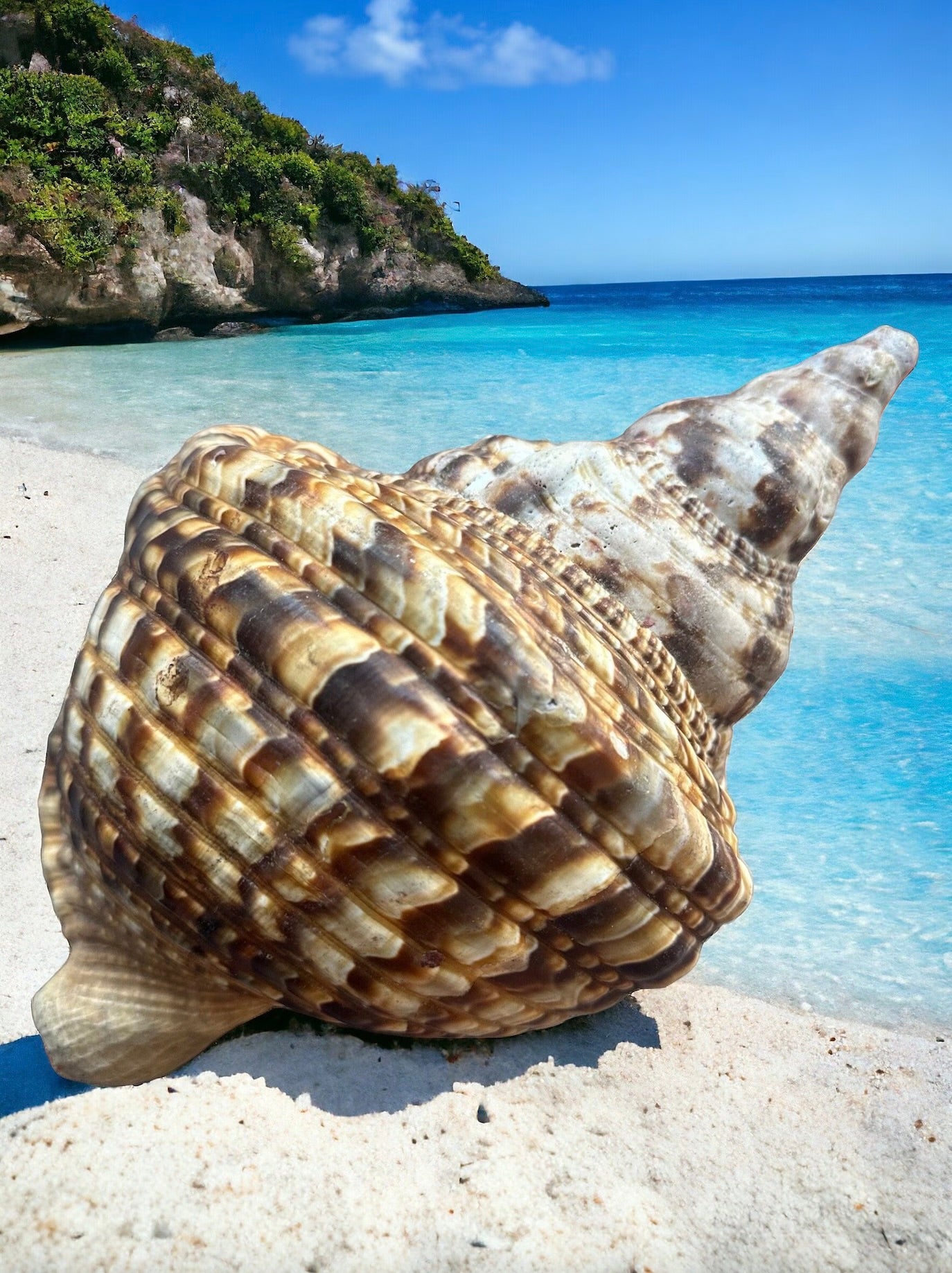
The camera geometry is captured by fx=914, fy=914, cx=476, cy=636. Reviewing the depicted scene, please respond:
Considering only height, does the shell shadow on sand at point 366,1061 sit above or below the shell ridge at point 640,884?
below

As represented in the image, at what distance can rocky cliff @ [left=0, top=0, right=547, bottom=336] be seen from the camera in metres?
21.3

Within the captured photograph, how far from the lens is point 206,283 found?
84.2ft

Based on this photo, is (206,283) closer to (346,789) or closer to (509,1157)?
(346,789)

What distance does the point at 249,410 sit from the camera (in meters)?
12.6

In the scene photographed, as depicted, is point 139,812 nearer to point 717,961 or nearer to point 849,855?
point 717,961

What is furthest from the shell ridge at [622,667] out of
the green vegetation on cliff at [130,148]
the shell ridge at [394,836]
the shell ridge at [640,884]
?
the green vegetation on cliff at [130,148]

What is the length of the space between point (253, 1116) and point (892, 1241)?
1.21 meters

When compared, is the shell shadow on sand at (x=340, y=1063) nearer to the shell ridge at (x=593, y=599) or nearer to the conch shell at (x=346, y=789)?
the conch shell at (x=346, y=789)

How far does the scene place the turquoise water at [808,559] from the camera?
9.79 ft

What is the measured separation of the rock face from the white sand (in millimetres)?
22161

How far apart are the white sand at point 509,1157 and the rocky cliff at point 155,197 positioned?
22.3 m

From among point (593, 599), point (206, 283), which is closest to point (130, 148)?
point (206, 283)

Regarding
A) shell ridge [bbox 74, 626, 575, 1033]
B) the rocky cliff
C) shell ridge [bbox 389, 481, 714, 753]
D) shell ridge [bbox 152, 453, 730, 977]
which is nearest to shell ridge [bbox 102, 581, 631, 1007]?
shell ridge [bbox 74, 626, 575, 1033]

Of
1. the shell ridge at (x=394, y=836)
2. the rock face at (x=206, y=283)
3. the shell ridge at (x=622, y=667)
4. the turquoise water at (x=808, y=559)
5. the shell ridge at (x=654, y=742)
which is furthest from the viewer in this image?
the rock face at (x=206, y=283)
